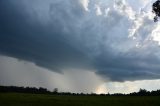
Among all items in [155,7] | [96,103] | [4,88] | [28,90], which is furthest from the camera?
[28,90]

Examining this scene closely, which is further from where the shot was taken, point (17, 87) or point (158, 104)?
point (17, 87)

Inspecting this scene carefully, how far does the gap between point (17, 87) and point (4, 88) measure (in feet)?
79.9

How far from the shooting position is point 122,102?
3457 inches

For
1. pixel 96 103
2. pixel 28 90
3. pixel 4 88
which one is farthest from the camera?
pixel 28 90

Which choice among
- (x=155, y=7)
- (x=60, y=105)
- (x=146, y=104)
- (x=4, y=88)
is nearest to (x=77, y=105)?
(x=60, y=105)

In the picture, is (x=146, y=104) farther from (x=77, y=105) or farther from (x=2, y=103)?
(x=2, y=103)

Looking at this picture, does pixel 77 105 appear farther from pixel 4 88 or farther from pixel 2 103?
pixel 4 88

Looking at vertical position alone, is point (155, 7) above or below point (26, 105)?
above

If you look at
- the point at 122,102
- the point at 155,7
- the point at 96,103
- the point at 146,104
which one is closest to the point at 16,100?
the point at 96,103

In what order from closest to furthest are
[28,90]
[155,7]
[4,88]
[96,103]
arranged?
[155,7] → [96,103] → [4,88] → [28,90]

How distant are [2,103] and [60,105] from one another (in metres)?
13.9

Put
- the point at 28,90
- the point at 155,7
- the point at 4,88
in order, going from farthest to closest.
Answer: the point at 28,90 → the point at 4,88 → the point at 155,7

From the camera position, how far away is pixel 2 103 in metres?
86.1

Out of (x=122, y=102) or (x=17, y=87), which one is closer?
(x=122, y=102)
